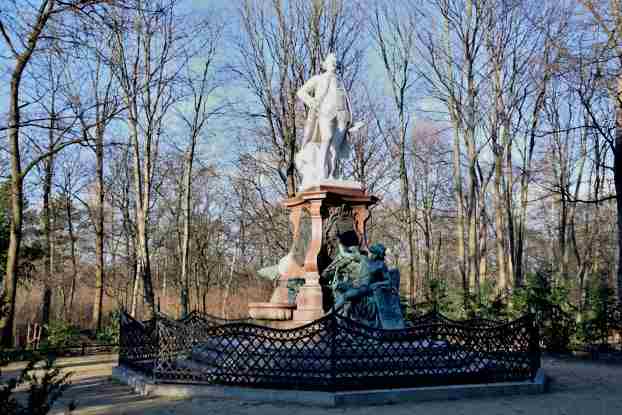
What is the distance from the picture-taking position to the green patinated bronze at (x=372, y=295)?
912 cm

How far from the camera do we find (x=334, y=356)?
23.9 feet

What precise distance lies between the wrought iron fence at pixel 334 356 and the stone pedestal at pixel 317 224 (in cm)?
154

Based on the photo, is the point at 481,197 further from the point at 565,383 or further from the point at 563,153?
the point at 565,383

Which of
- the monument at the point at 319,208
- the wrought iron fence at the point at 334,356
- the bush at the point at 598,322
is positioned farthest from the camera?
the bush at the point at 598,322

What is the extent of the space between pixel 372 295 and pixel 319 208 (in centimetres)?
200

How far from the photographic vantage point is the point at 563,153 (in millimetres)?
23500

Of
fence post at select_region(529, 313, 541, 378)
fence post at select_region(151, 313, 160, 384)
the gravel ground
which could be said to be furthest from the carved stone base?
fence post at select_region(529, 313, 541, 378)

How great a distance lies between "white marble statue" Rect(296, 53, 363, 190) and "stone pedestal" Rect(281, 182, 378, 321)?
384mm

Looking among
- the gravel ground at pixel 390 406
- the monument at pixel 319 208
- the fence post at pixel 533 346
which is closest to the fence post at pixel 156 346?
the gravel ground at pixel 390 406

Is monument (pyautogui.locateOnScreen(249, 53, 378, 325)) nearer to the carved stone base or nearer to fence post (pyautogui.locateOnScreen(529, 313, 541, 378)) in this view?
the carved stone base

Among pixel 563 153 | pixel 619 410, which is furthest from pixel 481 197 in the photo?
pixel 619 410

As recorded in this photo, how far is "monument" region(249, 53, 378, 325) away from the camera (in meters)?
10.1

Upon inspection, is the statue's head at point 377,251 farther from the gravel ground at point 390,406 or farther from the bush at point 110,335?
the bush at point 110,335

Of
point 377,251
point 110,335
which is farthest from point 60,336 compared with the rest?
point 377,251
